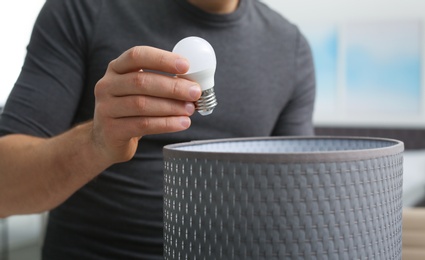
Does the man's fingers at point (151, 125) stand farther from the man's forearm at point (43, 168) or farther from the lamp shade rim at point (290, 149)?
the man's forearm at point (43, 168)

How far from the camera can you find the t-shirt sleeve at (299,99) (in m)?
1.28

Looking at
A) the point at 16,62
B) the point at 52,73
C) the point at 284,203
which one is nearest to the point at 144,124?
the point at 284,203

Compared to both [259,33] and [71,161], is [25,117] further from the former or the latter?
[259,33]

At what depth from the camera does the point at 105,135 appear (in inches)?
25.9

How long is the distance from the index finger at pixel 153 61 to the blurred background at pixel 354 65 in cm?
294

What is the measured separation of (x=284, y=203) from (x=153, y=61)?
0.18 m

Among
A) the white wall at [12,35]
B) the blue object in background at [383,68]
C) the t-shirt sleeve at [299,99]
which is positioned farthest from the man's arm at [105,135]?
the blue object in background at [383,68]

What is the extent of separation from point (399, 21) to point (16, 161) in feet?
10.0

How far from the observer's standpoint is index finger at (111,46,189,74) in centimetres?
52

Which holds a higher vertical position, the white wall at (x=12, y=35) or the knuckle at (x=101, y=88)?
the white wall at (x=12, y=35)

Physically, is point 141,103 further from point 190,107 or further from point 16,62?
point 16,62

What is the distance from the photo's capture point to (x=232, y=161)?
1.68ft

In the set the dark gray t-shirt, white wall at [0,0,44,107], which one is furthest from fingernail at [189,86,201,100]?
white wall at [0,0,44,107]

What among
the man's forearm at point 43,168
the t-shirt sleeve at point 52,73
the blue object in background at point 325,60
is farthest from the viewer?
the blue object in background at point 325,60
